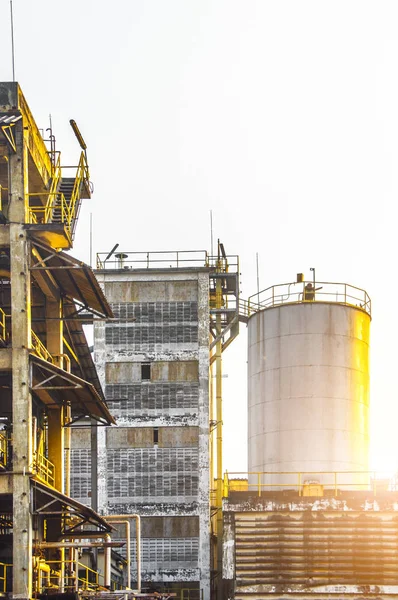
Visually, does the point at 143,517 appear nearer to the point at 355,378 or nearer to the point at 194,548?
the point at 194,548

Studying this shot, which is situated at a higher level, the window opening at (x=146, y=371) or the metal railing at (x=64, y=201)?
the metal railing at (x=64, y=201)

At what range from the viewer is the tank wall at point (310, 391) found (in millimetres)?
49531

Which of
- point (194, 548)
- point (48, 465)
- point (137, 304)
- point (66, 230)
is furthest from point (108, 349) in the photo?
point (66, 230)

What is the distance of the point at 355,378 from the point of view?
5094 centimetres

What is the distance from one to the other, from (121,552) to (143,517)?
80.2 inches

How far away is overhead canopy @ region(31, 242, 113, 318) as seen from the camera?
32.1 metres

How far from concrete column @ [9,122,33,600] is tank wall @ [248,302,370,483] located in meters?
20.5

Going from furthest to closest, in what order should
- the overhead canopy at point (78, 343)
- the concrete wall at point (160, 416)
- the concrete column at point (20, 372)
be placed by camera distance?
the concrete wall at point (160, 416) → the overhead canopy at point (78, 343) → the concrete column at point (20, 372)

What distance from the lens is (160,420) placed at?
52.6 meters

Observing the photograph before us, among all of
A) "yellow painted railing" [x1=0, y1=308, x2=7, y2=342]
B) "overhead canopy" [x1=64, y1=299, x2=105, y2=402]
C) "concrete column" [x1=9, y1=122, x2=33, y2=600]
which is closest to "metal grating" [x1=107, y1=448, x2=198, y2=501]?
"overhead canopy" [x1=64, y1=299, x2=105, y2=402]

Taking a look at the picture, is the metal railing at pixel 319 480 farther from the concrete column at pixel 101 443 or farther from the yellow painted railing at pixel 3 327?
the yellow painted railing at pixel 3 327

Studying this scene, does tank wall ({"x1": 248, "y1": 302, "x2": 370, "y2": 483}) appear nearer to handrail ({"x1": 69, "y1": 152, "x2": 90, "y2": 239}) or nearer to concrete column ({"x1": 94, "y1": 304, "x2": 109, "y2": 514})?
concrete column ({"x1": 94, "y1": 304, "x2": 109, "y2": 514})

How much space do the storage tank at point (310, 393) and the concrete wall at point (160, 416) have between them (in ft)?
9.27

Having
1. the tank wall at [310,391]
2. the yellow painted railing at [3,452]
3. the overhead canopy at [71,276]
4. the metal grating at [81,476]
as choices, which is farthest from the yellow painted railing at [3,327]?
the metal grating at [81,476]
